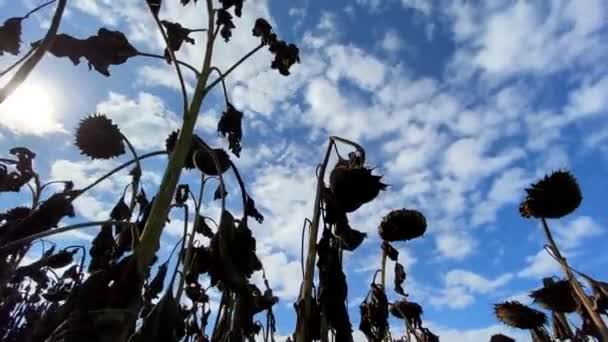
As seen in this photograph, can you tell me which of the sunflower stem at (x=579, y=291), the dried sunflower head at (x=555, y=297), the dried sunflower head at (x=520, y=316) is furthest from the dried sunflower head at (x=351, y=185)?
the dried sunflower head at (x=520, y=316)

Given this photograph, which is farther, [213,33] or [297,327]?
[213,33]

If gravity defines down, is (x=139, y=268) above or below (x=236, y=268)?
below

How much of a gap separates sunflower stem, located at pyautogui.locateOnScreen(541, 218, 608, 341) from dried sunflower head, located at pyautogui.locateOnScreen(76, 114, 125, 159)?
3796 mm

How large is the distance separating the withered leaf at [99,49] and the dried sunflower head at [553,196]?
427 centimetres

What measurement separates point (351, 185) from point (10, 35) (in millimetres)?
1858

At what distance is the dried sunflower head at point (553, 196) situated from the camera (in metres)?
4.69

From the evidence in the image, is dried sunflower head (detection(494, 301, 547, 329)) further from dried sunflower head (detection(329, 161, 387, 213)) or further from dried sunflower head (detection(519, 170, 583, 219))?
dried sunflower head (detection(329, 161, 387, 213))

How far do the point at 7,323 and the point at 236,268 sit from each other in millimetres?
8813

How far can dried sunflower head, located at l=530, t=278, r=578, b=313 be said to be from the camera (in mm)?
5191

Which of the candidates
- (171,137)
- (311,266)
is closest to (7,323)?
(171,137)

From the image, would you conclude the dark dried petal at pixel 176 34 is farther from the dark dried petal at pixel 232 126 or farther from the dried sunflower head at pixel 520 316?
the dried sunflower head at pixel 520 316

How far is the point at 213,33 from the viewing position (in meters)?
2.82

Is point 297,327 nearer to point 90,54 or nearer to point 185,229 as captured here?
point 185,229

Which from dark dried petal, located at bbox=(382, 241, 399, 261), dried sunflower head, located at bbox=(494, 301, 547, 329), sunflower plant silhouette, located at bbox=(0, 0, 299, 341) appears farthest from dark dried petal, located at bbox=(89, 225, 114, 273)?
dried sunflower head, located at bbox=(494, 301, 547, 329)
